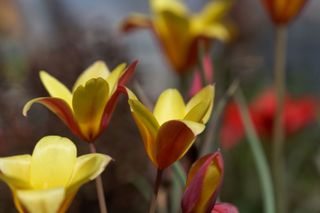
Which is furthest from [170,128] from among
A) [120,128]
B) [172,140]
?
[120,128]

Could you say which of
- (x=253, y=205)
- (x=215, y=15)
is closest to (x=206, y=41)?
(x=215, y=15)

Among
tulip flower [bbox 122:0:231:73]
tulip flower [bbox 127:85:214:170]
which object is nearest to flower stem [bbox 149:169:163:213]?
tulip flower [bbox 127:85:214:170]

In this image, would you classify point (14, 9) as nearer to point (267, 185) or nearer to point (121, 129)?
point (121, 129)

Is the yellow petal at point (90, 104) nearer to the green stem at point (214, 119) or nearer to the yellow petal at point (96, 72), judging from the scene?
the yellow petal at point (96, 72)

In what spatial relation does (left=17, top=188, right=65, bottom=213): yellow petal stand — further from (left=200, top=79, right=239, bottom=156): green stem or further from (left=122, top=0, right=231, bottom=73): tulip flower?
(left=122, top=0, right=231, bottom=73): tulip flower

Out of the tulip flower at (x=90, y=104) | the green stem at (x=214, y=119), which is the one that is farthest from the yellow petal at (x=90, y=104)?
the green stem at (x=214, y=119)

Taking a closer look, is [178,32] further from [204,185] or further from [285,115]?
[204,185]
